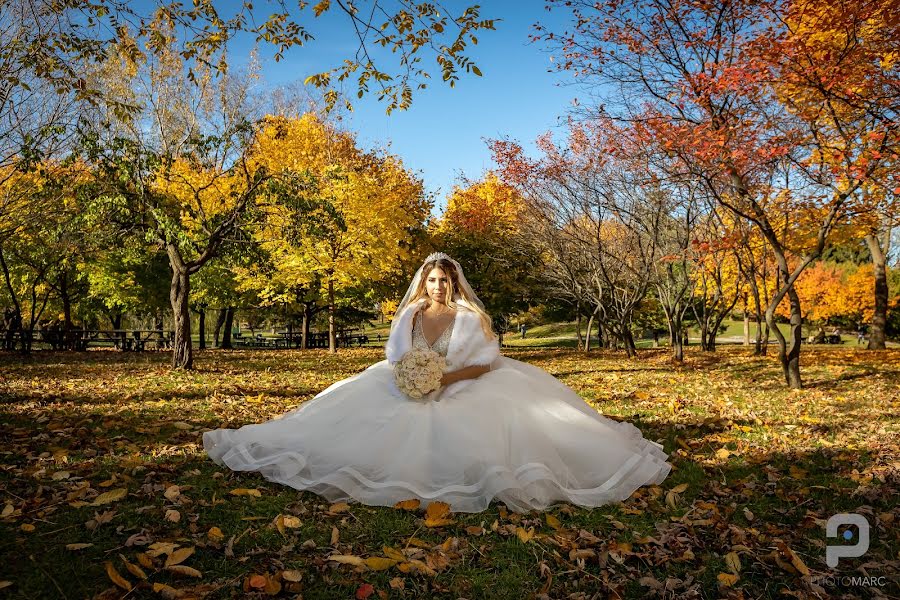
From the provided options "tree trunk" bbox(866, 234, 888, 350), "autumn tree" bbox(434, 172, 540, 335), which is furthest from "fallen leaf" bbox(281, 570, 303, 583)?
"tree trunk" bbox(866, 234, 888, 350)

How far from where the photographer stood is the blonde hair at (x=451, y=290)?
558 cm

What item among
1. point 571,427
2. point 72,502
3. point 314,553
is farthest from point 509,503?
point 72,502

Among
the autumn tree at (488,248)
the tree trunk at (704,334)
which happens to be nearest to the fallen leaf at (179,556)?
the tree trunk at (704,334)

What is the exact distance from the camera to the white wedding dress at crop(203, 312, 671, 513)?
436cm

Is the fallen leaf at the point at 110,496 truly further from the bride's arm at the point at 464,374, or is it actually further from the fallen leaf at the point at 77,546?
the bride's arm at the point at 464,374

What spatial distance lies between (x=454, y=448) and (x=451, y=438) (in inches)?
3.9

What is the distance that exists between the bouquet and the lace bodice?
0.23 metres

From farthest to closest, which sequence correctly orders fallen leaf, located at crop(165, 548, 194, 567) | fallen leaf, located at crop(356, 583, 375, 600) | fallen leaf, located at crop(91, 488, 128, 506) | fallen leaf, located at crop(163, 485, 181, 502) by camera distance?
fallen leaf, located at crop(163, 485, 181, 502) < fallen leaf, located at crop(91, 488, 128, 506) < fallen leaf, located at crop(165, 548, 194, 567) < fallen leaf, located at crop(356, 583, 375, 600)

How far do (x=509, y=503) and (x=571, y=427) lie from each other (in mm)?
1035

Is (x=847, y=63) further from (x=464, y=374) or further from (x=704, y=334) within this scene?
(x=704, y=334)

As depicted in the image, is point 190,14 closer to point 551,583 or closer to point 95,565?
point 95,565

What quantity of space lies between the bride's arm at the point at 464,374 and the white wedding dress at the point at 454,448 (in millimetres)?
80

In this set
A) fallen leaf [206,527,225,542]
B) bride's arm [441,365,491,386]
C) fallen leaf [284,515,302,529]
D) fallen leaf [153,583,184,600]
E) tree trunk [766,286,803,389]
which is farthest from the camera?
tree trunk [766,286,803,389]

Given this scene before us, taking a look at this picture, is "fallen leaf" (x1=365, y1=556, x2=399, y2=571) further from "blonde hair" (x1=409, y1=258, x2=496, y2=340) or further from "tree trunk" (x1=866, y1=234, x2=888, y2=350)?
"tree trunk" (x1=866, y1=234, x2=888, y2=350)
